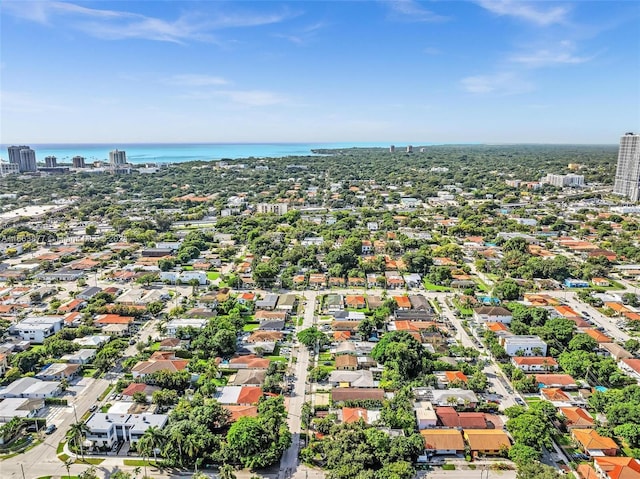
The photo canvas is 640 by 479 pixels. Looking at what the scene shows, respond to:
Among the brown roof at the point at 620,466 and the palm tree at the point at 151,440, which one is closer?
the brown roof at the point at 620,466

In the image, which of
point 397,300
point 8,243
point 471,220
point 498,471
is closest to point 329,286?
point 397,300

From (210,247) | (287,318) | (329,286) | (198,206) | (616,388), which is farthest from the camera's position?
(198,206)

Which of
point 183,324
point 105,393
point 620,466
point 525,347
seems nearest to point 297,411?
point 105,393

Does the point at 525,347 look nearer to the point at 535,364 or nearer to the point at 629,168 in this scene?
the point at 535,364

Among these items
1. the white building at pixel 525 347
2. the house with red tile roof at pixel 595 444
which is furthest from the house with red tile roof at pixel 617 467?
the white building at pixel 525 347

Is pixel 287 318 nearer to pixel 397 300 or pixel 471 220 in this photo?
pixel 397 300

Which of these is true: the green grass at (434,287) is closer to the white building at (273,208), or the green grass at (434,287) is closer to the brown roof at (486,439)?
the brown roof at (486,439)

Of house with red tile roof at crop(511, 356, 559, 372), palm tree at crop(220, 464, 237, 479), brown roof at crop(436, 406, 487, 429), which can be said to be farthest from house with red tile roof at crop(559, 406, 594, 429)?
palm tree at crop(220, 464, 237, 479)
